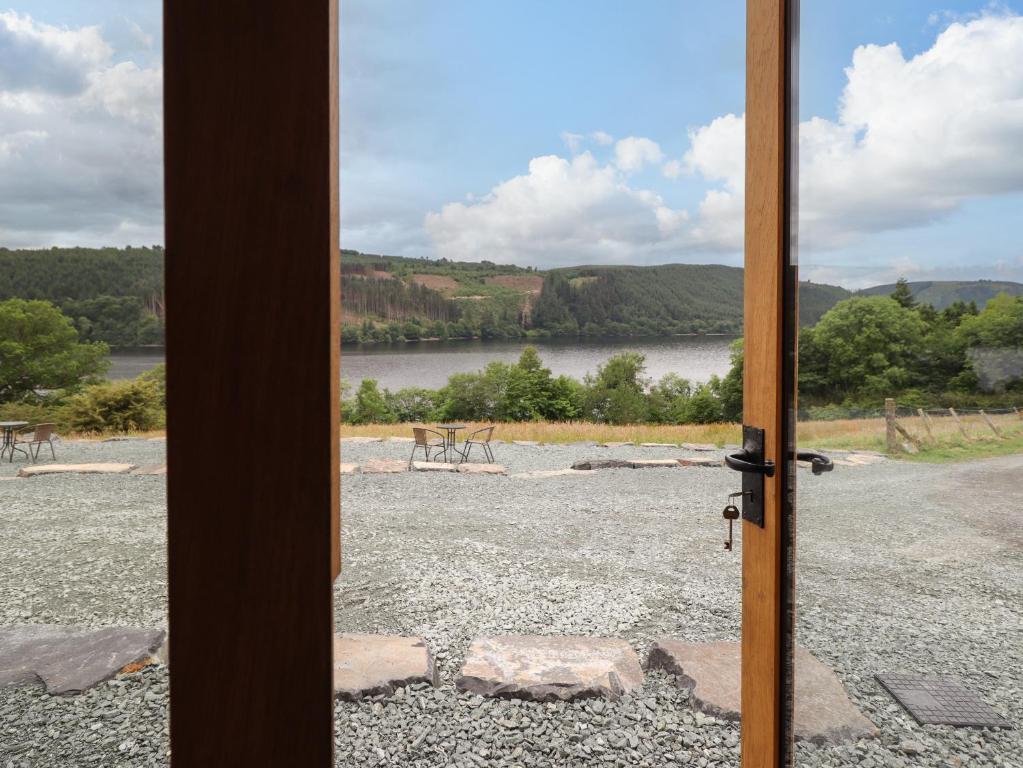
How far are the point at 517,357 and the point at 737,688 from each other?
19.5ft

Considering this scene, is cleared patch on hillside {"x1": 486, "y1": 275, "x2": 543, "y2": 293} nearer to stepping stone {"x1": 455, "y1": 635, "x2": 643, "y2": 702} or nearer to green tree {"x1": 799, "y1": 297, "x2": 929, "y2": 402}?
stepping stone {"x1": 455, "y1": 635, "x2": 643, "y2": 702}

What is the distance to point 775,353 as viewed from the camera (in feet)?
1.73

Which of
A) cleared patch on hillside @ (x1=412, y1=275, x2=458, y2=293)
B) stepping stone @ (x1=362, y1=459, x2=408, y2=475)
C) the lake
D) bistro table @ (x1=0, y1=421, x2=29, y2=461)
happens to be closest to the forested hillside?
bistro table @ (x1=0, y1=421, x2=29, y2=461)

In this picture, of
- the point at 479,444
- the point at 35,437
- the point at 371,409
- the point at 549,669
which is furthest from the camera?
the point at 371,409

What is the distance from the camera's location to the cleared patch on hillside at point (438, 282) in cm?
824

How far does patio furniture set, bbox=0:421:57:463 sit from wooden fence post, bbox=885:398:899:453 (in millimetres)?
1149

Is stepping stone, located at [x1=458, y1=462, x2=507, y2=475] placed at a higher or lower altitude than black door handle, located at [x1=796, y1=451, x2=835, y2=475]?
lower

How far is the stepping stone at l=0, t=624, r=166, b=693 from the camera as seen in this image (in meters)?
1.12

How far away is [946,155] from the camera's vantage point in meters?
0.49

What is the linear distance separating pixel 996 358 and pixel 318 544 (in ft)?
1.64

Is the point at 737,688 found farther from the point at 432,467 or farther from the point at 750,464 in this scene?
the point at 432,467

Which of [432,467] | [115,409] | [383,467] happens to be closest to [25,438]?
[115,409]

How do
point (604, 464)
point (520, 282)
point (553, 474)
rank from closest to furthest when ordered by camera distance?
point (553, 474) < point (604, 464) < point (520, 282)

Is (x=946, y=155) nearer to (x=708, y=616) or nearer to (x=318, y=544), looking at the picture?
(x=318, y=544)
